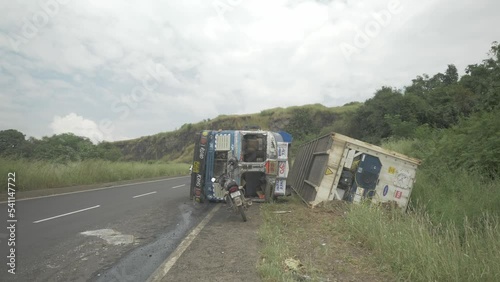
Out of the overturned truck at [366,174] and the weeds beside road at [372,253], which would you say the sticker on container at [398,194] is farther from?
the weeds beside road at [372,253]

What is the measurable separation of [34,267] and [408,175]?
336 inches

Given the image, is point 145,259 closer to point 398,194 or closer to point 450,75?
point 398,194

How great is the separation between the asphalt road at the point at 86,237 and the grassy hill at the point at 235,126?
49245mm

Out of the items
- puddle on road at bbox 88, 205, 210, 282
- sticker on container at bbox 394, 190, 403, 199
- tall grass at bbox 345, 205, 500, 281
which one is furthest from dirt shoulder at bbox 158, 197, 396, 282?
sticker on container at bbox 394, 190, 403, 199

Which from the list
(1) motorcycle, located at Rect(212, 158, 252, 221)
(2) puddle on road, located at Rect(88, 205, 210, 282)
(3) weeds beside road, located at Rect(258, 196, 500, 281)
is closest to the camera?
(3) weeds beside road, located at Rect(258, 196, 500, 281)

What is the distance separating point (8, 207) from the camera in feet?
33.8

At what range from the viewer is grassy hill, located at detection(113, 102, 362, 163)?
63969 mm

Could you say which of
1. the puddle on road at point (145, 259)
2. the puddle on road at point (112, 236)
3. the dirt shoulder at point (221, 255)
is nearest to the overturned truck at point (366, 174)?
the dirt shoulder at point (221, 255)

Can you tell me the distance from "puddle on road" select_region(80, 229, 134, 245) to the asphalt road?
0.10 m

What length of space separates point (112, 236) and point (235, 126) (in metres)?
66.7

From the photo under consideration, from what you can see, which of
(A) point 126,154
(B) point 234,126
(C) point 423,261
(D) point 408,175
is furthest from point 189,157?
(C) point 423,261

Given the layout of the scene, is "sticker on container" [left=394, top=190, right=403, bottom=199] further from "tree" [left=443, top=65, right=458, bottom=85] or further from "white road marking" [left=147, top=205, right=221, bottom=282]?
"tree" [left=443, top=65, right=458, bottom=85]

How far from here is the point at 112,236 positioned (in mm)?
7070

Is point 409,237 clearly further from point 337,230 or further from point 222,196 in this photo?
point 222,196
